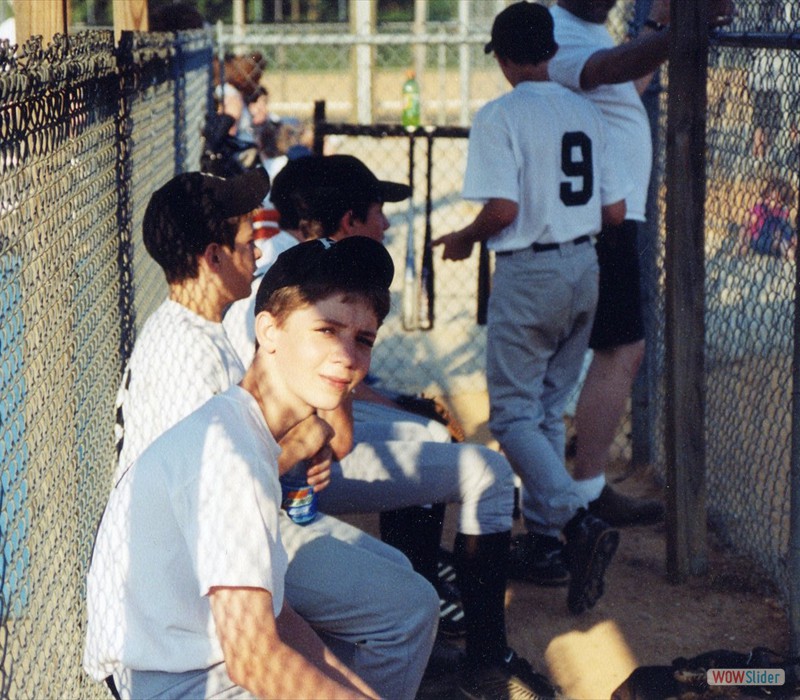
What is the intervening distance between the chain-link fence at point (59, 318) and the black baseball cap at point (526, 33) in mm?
1314

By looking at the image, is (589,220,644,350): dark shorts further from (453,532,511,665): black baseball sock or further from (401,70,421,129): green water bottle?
(401,70,421,129): green water bottle

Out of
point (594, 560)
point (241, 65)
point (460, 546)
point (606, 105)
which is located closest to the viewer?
point (460, 546)

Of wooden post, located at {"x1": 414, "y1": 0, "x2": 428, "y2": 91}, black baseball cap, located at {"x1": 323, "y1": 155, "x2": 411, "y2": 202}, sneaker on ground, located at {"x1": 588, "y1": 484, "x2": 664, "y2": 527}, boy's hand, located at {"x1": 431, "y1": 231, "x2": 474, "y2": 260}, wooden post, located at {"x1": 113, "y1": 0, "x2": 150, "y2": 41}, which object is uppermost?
wooden post, located at {"x1": 414, "y1": 0, "x2": 428, "y2": 91}

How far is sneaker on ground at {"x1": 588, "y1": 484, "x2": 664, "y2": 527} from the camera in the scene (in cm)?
511

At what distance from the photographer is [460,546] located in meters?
3.71

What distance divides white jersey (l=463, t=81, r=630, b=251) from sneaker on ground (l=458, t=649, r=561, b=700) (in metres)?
1.59

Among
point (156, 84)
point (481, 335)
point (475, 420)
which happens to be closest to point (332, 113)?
point (481, 335)

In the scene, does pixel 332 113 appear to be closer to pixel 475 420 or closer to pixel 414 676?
pixel 475 420

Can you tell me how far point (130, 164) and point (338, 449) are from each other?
3.93ft

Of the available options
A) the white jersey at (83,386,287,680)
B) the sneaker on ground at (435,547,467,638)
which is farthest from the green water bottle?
the white jersey at (83,386,287,680)

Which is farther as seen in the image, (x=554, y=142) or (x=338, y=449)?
(x=554, y=142)

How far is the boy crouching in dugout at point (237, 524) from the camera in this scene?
2.05m

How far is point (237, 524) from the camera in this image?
2.08 meters

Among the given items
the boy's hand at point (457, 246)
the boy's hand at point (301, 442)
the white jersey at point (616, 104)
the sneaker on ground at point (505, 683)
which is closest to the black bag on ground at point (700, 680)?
the sneaker on ground at point (505, 683)
